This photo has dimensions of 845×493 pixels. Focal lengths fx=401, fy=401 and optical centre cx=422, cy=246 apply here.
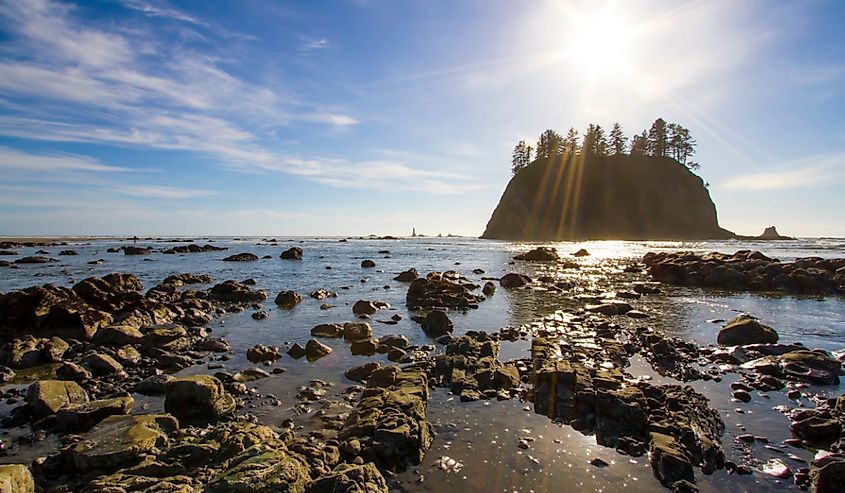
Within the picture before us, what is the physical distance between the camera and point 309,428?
31.4ft

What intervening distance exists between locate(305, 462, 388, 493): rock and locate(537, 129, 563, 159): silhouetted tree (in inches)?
6249

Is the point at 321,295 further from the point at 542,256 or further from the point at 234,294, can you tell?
the point at 542,256

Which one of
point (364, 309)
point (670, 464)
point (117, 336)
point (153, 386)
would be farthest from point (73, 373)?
point (670, 464)

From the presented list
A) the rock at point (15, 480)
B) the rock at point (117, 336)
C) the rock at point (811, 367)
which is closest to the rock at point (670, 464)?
the rock at point (811, 367)

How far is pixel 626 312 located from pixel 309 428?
67.3 ft

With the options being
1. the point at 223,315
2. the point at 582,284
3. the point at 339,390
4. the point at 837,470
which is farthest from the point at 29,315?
the point at 582,284

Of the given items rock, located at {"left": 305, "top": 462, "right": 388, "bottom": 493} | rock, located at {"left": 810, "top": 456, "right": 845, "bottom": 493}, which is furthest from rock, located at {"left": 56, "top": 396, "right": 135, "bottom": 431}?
rock, located at {"left": 810, "top": 456, "right": 845, "bottom": 493}

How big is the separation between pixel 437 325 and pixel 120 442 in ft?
44.3

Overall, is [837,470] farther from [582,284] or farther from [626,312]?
[582,284]

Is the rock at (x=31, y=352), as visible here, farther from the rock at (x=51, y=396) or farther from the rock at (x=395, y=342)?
the rock at (x=395, y=342)

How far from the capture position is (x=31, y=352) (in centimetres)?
1474

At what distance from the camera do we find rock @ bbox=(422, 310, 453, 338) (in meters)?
19.3

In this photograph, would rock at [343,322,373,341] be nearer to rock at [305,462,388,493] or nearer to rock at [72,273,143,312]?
rock at [305,462,388,493]

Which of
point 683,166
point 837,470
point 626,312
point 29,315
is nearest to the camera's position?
point 837,470
